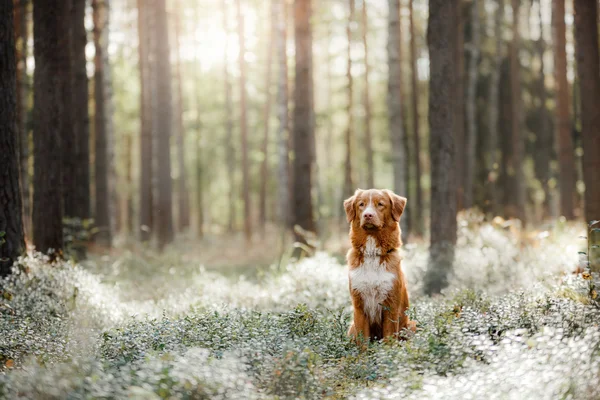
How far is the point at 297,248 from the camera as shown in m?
14.8

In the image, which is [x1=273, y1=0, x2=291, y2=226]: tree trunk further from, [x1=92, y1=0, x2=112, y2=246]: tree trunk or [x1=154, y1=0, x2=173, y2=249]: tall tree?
[x1=92, y1=0, x2=112, y2=246]: tree trunk

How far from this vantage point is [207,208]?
158 feet

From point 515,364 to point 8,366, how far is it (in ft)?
14.2

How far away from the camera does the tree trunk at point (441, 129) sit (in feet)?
34.5

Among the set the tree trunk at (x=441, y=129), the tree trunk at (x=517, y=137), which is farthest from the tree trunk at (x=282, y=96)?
the tree trunk at (x=441, y=129)

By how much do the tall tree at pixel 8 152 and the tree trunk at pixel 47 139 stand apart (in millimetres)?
1710

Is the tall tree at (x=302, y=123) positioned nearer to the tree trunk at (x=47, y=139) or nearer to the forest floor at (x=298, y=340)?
the forest floor at (x=298, y=340)

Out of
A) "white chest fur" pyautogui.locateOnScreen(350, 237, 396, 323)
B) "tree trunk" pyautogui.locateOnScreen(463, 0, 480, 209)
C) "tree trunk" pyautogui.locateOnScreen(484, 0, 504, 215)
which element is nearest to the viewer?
"white chest fur" pyautogui.locateOnScreen(350, 237, 396, 323)

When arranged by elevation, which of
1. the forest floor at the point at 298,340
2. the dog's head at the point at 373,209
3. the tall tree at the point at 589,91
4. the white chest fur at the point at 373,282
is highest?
the tall tree at the point at 589,91

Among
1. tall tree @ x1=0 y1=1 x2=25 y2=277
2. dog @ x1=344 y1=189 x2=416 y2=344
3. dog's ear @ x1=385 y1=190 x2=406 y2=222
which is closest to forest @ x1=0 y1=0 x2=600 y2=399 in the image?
tall tree @ x1=0 y1=1 x2=25 y2=277

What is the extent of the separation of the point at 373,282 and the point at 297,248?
27.4ft

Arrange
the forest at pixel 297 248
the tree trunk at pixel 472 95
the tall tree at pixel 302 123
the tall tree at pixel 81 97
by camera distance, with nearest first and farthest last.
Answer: the forest at pixel 297 248
the tall tree at pixel 302 123
the tall tree at pixel 81 97
the tree trunk at pixel 472 95

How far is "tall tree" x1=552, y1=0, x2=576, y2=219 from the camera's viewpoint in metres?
16.0

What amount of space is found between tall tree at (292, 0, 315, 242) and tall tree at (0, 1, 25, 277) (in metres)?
6.91
